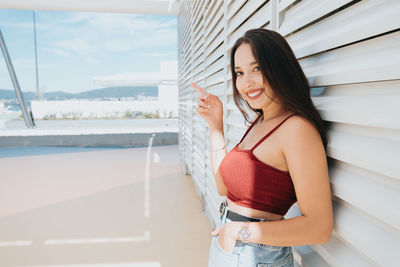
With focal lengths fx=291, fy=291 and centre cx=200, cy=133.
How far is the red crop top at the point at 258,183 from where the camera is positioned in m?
0.89

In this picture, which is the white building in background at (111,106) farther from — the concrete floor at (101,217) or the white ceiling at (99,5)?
the white ceiling at (99,5)

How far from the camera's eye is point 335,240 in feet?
2.82

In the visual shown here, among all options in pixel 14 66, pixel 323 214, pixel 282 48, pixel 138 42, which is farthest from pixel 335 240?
pixel 138 42

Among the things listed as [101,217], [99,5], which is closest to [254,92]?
[101,217]

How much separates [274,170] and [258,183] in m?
0.07

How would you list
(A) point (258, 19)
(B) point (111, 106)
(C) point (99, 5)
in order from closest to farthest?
(A) point (258, 19) < (C) point (99, 5) < (B) point (111, 106)

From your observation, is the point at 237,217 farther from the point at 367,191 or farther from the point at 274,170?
the point at 367,191

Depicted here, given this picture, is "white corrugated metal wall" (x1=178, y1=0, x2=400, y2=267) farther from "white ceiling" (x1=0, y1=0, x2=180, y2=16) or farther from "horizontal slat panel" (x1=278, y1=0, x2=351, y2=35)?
"white ceiling" (x1=0, y1=0, x2=180, y2=16)

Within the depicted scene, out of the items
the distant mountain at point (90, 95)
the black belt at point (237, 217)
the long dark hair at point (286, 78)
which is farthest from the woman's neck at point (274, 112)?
the distant mountain at point (90, 95)

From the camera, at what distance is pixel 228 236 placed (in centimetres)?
88

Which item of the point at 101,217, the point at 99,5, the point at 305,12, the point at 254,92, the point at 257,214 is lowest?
the point at 101,217

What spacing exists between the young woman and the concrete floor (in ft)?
5.38

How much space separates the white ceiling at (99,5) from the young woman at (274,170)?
523cm

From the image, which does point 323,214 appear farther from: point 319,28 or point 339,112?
point 319,28
